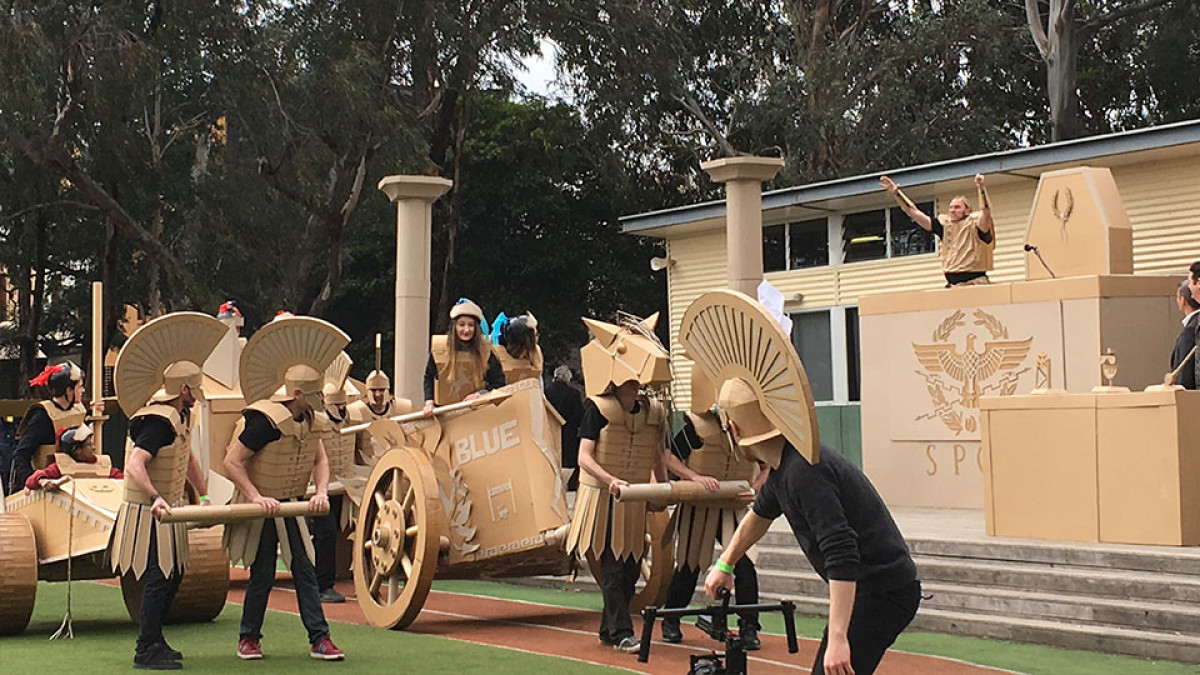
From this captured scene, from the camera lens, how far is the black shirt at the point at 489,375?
38.2 ft

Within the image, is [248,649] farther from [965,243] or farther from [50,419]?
[965,243]

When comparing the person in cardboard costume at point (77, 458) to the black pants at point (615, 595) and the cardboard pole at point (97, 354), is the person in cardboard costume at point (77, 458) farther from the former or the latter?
the black pants at point (615, 595)

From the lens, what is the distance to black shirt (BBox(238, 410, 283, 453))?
9297 mm

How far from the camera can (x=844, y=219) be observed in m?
25.3

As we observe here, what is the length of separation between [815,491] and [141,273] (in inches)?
1076

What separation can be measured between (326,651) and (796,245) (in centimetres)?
1784

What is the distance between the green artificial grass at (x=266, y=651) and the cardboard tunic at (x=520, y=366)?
6.27 ft

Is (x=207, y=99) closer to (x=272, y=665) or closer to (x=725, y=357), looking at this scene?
(x=272, y=665)

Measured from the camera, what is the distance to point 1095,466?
11641 mm

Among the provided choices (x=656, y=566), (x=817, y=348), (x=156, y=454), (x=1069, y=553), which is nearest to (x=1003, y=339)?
(x=1069, y=553)

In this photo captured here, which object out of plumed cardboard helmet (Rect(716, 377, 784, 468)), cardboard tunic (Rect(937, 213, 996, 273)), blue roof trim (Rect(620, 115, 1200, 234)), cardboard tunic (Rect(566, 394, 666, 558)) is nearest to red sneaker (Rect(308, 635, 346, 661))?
cardboard tunic (Rect(566, 394, 666, 558))

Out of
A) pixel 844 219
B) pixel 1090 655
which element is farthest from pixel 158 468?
pixel 844 219

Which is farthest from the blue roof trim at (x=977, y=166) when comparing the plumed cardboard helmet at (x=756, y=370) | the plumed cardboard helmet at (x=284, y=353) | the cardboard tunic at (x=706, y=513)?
the plumed cardboard helmet at (x=756, y=370)

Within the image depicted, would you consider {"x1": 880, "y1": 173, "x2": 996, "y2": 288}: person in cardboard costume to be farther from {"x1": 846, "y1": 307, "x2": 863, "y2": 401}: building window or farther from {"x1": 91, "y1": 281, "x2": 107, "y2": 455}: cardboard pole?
{"x1": 846, "y1": 307, "x2": 863, "y2": 401}: building window
